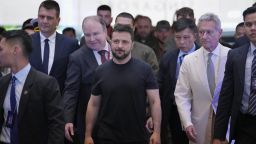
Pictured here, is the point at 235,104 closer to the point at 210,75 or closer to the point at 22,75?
the point at 210,75

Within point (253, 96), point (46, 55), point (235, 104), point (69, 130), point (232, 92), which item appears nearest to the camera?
point (253, 96)

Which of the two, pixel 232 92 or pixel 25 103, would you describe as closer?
pixel 25 103

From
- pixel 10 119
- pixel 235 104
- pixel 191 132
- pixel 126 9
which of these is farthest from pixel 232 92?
pixel 126 9

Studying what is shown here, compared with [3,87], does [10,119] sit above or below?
below

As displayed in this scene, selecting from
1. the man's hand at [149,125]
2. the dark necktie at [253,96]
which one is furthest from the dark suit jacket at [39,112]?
the dark necktie at [253,96]

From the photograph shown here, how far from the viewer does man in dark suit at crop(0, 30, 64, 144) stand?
448cm

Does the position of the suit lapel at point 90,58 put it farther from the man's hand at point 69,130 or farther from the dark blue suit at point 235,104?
the dark blue suit at point 235,104

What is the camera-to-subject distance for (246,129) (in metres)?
4.77

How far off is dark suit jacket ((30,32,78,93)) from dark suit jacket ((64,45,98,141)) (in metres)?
0.26

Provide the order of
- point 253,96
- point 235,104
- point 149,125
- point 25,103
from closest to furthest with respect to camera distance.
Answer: point 25,103 < point 253,96 < point 235,104 < point 149,125

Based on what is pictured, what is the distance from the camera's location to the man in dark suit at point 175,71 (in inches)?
245

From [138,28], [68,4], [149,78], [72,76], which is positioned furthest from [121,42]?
[68,4]

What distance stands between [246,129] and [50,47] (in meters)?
2.30

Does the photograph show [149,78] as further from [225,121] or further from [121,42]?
[225,121]
